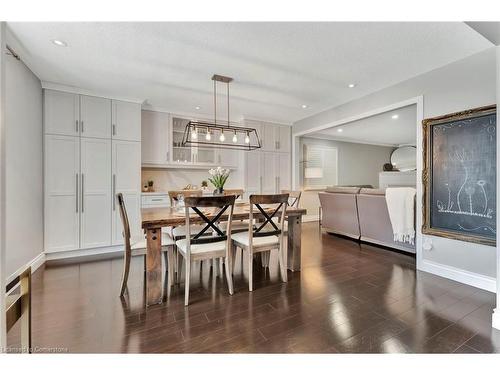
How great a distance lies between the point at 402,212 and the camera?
133 inches

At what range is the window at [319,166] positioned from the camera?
259 inches

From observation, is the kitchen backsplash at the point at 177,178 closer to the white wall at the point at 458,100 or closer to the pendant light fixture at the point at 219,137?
the pendant light fixture at the point at 219,137

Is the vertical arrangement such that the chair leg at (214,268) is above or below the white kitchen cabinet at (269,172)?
below

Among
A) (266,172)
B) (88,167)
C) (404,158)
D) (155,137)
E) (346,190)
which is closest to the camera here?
(88,167)

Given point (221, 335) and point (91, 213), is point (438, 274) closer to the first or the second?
point (221, 335)

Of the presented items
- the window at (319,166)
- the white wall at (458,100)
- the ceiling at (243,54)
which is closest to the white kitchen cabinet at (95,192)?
the ceiling at (243,54)

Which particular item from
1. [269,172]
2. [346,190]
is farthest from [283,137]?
[346,190]

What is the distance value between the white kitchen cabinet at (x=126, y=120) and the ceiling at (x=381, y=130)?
12.8 feet

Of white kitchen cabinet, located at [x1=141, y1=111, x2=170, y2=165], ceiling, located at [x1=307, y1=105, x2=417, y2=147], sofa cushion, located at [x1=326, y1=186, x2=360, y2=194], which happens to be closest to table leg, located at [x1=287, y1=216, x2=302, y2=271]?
sofa cushion, located at [x1=326, y1=186, x2=360, y2=194]

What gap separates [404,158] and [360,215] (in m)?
5.41

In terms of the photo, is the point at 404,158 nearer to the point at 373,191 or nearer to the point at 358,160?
the point at 358,160

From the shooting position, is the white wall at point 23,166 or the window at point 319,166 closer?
the white wall at point 23,166

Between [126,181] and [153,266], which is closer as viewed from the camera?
[153,266]

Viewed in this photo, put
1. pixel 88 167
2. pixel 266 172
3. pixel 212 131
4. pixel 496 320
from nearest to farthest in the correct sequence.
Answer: pixel 496 320 < pixel 88 167 < pixel 212 131 < pixel 266 172
